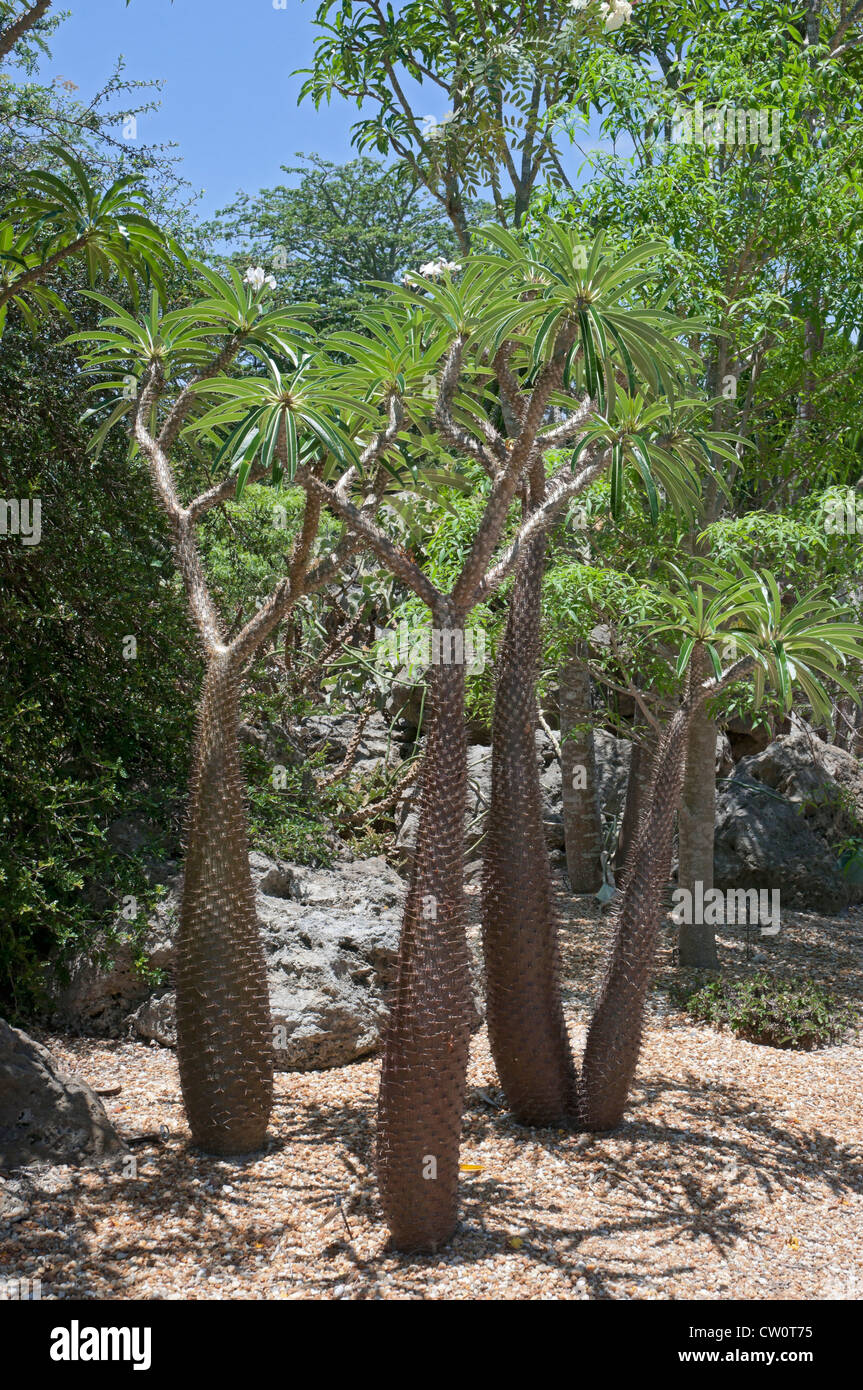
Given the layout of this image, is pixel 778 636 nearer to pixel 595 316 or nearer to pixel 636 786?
pixel 595 316

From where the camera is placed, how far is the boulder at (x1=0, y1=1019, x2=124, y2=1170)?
3914 mm

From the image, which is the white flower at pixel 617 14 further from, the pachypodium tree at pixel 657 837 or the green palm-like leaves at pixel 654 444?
the pachypodium tree at pixel 657 837

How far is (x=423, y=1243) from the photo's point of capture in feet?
11.6

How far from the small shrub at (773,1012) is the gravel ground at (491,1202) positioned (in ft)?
1.62

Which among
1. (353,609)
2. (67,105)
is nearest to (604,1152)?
(353,609)

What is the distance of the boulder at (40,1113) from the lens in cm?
391

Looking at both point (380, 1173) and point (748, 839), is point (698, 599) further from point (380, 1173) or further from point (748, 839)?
point (748, 839)

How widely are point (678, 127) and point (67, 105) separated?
7408 millimetres

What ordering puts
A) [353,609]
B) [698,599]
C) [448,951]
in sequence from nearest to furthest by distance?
[448,951] < [698,599] < [353,609]

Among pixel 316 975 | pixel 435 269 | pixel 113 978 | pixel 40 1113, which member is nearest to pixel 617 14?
pixel 435 269

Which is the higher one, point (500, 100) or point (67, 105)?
point (67, 105)

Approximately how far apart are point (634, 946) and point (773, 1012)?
234cm

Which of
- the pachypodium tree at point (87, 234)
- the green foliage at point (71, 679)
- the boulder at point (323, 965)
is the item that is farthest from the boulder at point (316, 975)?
the pachypodium tree at point (87, 234)

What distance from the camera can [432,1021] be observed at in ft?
11.4
